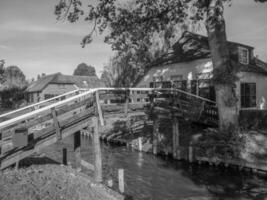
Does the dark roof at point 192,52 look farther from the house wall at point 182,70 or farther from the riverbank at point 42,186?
the riverbank at point 42,186

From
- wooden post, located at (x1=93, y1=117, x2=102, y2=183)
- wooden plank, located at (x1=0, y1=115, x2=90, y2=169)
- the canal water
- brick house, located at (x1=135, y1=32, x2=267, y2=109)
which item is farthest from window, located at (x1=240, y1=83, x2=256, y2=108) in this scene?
wooden plank, located at (x1=0, y1=115, x2=90, y2=169)

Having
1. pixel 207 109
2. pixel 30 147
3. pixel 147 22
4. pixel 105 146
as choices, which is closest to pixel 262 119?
pixel 207 109

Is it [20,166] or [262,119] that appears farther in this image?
[262,119]

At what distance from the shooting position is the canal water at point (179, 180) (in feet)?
32.5

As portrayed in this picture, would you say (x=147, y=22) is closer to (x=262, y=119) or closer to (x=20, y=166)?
(x=262, y=119)

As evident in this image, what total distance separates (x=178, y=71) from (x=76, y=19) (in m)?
10.2

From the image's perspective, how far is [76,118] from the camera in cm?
963

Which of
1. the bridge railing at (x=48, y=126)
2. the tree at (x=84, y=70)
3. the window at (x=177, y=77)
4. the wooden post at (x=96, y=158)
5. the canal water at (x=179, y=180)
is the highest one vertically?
the tree at (x=84, y=70)

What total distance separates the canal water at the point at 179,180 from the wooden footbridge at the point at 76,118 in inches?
89.2

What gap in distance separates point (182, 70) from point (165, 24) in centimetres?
495

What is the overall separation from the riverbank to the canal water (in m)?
3.39

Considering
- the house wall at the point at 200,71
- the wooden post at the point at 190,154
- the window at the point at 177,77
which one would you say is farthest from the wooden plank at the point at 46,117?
the window at the point at 177,77

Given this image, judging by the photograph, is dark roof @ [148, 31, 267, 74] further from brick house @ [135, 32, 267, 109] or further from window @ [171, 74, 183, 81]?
window @ [171, 74, 183, 81]

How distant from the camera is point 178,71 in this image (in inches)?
851
